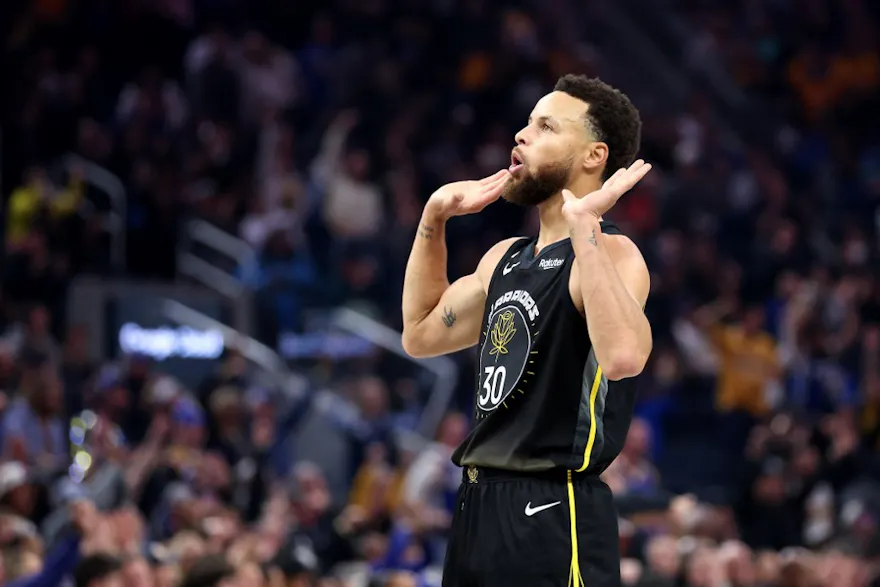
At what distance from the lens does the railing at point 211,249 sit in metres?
13.6

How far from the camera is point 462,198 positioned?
14.9ft

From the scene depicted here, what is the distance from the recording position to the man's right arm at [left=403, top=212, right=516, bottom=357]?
4.57 metres

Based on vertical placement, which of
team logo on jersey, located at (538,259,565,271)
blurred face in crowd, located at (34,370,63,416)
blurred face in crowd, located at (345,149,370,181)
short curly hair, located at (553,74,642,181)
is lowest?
team logo on jersey, located at (538,259,565,271)

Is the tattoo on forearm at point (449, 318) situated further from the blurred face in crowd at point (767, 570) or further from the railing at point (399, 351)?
the railing at point (399, 351)

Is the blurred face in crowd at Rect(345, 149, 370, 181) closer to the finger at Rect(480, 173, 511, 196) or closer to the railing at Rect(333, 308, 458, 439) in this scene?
the railing at Rect(333, 308, 458, 439)

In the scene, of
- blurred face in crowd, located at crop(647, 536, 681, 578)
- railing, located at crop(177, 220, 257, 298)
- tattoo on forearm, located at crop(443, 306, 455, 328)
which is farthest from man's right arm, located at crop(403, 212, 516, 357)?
railing, located at crop(177, 220, 257, 298)

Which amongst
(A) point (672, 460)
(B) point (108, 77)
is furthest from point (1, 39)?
(A) point (672, 460)

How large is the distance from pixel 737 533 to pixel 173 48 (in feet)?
24.7

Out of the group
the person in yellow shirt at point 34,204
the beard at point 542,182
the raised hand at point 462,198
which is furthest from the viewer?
the person in yellow shirt at point 34,204

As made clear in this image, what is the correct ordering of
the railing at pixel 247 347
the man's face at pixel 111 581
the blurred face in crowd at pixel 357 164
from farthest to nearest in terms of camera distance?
the blurred face in crowd at pixel 357 164 → the railing at pixel 247 347 → the man's face at pixel 111 581

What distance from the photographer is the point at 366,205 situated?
14469mm

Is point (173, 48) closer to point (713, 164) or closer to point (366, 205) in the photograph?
point (366, 205)

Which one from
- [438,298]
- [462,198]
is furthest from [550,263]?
[438,298]

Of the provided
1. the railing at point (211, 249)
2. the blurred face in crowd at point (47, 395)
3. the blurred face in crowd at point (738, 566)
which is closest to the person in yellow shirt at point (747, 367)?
the blurred face in crowd at point (738, 566)
